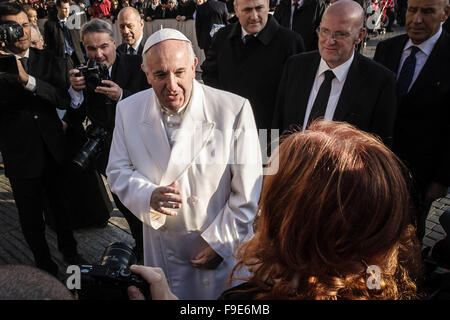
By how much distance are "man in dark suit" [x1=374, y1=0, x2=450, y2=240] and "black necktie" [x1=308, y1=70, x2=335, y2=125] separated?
0.64 m

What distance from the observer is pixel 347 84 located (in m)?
2.43

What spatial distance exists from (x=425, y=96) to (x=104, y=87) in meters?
2.50

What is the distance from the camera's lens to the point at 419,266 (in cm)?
120

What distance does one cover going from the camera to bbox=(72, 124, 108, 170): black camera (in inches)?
98.7

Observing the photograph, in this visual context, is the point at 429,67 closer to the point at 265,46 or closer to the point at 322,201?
the point at 265,46

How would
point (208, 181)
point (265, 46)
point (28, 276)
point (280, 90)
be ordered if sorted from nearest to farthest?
point (28, 276), point (208, 181), point (280, 90), point (265, 46)

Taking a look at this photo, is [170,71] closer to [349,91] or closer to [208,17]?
[349,91]

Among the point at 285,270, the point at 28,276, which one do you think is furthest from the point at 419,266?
the point at 28,276

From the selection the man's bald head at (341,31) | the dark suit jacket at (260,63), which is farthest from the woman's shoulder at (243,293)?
the dark suit jacket at (260,63)

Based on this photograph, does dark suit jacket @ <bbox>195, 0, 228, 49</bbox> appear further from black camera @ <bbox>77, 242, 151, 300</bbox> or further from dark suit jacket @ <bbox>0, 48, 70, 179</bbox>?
black camera @ <bbox>77, 242, 151, 300</bbox>

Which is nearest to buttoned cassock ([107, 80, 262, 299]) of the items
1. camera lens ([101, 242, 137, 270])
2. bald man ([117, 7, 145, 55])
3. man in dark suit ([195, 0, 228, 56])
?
camera lens ([101, 242, 137, 270])

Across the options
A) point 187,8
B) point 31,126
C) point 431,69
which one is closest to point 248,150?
point 431,69

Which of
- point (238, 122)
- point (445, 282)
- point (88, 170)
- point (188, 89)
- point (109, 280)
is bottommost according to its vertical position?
point (88, 170)

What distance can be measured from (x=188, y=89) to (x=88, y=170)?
7.46 feet
